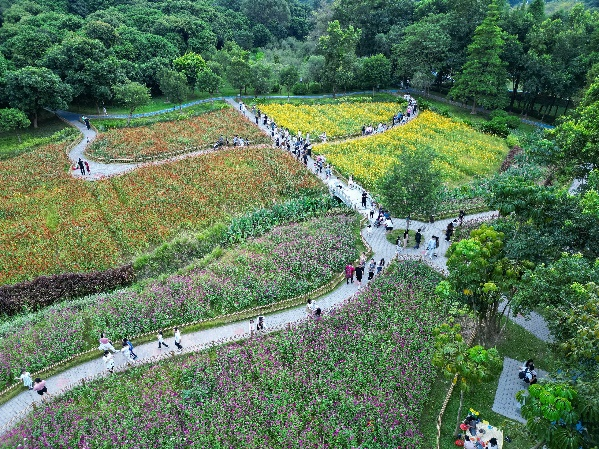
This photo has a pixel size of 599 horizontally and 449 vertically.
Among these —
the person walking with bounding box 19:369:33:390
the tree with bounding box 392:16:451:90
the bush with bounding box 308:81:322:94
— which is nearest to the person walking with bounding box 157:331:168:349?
the person walking with bounding box 19:369:33:390

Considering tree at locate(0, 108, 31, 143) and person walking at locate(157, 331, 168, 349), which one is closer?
person walking at locate(157, 331, 168, 349)

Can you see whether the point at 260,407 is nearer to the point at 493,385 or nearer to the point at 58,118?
the point at 493,385

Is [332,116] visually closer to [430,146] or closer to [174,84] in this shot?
[430,146]

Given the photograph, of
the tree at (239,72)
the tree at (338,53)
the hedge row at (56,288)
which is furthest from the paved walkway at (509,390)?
the tree at (239,72)

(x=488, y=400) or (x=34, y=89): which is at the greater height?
(x=34, y=89)

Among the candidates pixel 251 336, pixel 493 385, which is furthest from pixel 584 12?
pixel 251 336

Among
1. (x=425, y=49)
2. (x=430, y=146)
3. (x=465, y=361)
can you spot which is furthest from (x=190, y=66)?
(x=465, y=361)

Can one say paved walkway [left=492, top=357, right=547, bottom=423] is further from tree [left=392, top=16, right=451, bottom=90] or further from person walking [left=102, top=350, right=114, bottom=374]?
tree [left=392, top=16, right=451, bottom=90]
